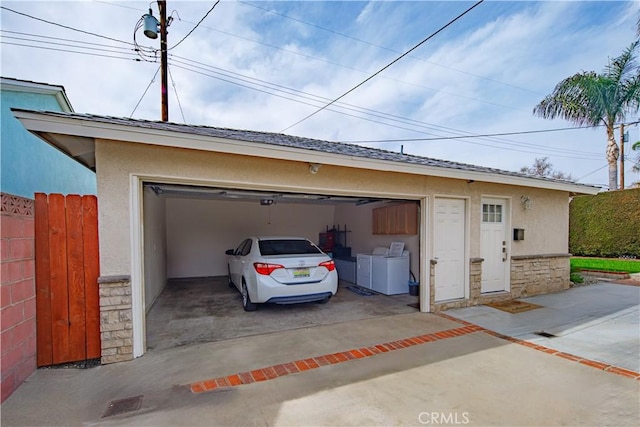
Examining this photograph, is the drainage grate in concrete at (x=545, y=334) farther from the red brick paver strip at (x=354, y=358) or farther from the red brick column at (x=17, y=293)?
the red brick column at (x=17, y=293)

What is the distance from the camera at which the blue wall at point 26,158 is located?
4.90m

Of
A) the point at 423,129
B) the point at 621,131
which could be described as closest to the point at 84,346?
the point at 423,129

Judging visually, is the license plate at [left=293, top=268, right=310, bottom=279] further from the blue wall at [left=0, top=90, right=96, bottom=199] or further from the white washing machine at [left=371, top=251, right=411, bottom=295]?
the blue wall at [left=0, top=90, right=96, bottom=199]

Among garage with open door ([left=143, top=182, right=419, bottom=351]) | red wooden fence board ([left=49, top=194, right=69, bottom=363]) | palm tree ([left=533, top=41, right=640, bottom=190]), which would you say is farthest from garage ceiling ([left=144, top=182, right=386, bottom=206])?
palm tree ([left=533, top=41, right=640, bottom=190])

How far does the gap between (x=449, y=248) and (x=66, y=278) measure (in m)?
6.29

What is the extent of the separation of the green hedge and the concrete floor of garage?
37.0 feet

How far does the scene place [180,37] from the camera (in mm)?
8414

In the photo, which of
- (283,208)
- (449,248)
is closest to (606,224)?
(449,248)

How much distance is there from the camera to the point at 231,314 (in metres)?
5.62

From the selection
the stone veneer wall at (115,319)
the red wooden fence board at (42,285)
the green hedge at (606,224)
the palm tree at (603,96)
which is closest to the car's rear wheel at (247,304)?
the stone veneer wall at (115,319)

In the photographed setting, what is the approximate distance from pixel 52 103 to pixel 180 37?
12.7 feet

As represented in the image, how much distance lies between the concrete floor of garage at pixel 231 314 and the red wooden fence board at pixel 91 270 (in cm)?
70

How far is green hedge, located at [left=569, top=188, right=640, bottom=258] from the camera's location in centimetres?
1161

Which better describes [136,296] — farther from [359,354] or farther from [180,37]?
[180,37]
